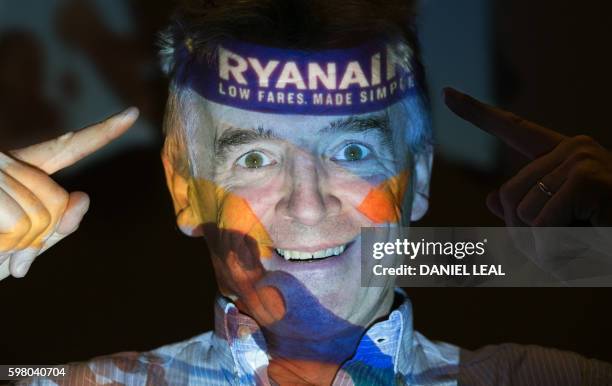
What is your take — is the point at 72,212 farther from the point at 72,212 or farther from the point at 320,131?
the point at 320,131

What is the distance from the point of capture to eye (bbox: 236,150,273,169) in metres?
2.19

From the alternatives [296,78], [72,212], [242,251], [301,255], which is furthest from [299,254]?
[72,212]

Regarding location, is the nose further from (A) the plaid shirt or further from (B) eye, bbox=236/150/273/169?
(A) the plaid shirt

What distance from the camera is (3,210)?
6.27 ft

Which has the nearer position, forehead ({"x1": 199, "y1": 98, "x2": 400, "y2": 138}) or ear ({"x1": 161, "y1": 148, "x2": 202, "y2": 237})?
forehead ({"x1": 199, "y1": 98, "x2": 400, "y2": 138})

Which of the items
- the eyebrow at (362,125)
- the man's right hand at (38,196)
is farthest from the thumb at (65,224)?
the eyebrow at (362,125)

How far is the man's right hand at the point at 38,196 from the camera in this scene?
192 cm

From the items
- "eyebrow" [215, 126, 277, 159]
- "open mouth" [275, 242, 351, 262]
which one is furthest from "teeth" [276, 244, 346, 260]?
"eyebrow" [215, 126, 277, 159]

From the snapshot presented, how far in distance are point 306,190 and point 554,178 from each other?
44 centimetres

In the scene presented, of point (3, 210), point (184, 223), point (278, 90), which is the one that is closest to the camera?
point (3, 210)

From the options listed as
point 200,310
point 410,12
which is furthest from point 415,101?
point 200,310

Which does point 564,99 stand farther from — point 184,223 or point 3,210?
point 3,210

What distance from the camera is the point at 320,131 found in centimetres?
216

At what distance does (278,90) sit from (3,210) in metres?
0.53
